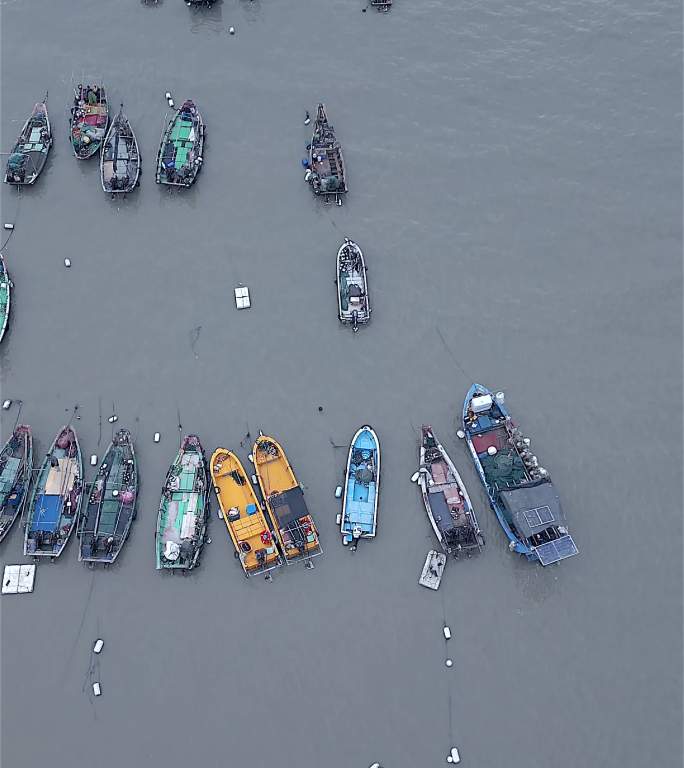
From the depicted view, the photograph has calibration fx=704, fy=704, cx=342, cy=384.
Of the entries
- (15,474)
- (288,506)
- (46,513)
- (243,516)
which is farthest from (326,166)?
(46,513)

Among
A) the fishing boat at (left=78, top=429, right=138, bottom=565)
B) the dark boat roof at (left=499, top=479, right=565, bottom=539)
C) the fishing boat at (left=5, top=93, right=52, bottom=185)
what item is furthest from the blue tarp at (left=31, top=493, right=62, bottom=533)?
the dark boat roof at (left=499, top=479, right=565, bottom=539)

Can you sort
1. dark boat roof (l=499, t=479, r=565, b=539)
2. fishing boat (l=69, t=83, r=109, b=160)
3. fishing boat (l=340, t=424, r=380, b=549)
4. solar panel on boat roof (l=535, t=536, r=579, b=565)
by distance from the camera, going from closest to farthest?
solar panel on boat roof (l=535, t=536, r=579, b=565) → dark boat roof (l=499, t=479, r=565, b=539) → fishing boat (l=340, t=424, r=380, b=549) → fishing boat (l=69, t=83, r=109, b=160)

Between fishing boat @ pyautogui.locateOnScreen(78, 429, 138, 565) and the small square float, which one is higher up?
fishing boat @ pyautogui.locateOnScreen(78, 429, 138, 565)

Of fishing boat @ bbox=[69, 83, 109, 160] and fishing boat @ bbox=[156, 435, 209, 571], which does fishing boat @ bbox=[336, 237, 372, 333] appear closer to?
fishing boat @ bbox=[156, 435, 209, 571]

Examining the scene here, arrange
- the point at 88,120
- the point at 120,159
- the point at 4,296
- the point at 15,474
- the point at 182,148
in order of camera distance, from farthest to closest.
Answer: the point at 88,120 → the point at 182,148 → the point at 120,159 → the point at 4,296 → the point at 15,474

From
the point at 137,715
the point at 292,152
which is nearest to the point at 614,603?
the point at 137,715

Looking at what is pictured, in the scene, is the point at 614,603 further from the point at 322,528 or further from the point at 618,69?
the point at 618,69

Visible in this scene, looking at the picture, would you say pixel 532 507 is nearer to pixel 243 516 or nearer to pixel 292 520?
pixel 292 520
